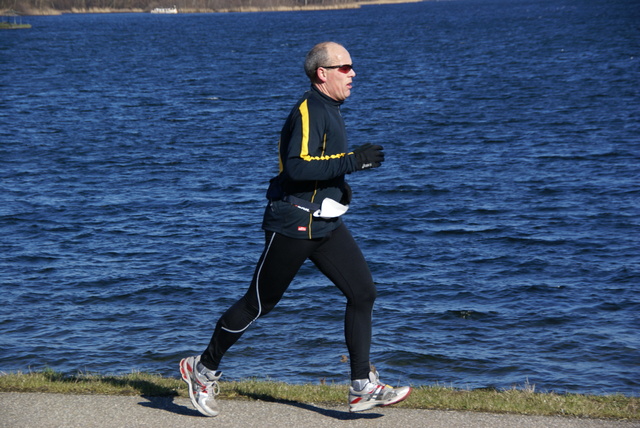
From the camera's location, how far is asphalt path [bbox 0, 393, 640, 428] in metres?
5.09

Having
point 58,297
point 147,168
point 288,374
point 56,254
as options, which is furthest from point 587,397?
point 147,168

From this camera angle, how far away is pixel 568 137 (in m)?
28.2

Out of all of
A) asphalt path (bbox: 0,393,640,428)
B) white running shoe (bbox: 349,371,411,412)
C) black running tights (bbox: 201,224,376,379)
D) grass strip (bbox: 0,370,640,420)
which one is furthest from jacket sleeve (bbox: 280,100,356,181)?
grass strip (bbox: 0,370,640,420)

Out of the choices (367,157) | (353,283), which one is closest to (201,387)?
(353,283)

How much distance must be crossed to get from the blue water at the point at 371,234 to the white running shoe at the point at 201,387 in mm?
4350

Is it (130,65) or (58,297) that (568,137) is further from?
(130,65)

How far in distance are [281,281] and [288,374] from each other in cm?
571

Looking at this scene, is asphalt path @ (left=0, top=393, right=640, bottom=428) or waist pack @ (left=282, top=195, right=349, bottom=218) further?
asphalt path @ (left=0, top=393, right=640, bottom=428)

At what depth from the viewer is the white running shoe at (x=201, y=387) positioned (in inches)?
204

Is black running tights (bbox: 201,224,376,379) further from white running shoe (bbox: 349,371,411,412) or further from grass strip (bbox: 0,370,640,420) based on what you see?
grass strip (bbox: 0,370,640,420)

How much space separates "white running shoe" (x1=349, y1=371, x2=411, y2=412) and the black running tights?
0.30 feet

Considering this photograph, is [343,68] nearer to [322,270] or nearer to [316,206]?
[316,206]

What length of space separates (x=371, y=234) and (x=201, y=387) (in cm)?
1293

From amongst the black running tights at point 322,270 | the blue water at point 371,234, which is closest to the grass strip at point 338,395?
the black running tights at point 322,270
